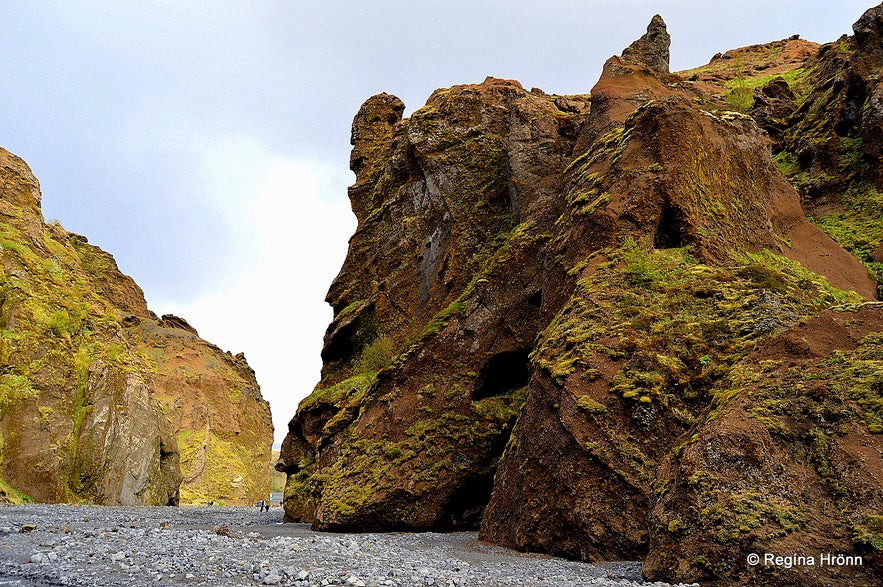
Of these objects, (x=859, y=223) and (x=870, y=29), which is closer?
(x=859, y=223)

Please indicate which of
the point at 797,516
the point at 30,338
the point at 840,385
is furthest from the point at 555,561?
the point at 30,338

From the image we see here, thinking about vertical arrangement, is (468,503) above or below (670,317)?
below

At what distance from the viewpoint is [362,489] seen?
2225 centimetres

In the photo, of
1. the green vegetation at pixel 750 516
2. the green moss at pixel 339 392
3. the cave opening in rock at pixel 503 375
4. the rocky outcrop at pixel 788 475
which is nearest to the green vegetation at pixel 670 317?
the rocky outcrop at pixel 788 475

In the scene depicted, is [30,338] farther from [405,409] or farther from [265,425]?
[265,425]

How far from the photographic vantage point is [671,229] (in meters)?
18.8

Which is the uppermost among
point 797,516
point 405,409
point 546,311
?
point 546,311

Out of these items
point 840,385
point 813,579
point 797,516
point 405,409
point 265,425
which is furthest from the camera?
point 265,425

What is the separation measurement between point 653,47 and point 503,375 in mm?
29594

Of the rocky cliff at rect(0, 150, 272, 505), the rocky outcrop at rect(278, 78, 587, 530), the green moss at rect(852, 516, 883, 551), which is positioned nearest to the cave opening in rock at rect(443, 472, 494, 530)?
the rocky outcrop at rect(278, 78, 587, 530)

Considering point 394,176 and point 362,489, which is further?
point 394,176

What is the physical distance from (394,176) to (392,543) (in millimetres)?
25911

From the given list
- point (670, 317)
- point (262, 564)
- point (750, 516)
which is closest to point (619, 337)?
point (670, 317)

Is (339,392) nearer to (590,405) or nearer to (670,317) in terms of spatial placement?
(590,405)
